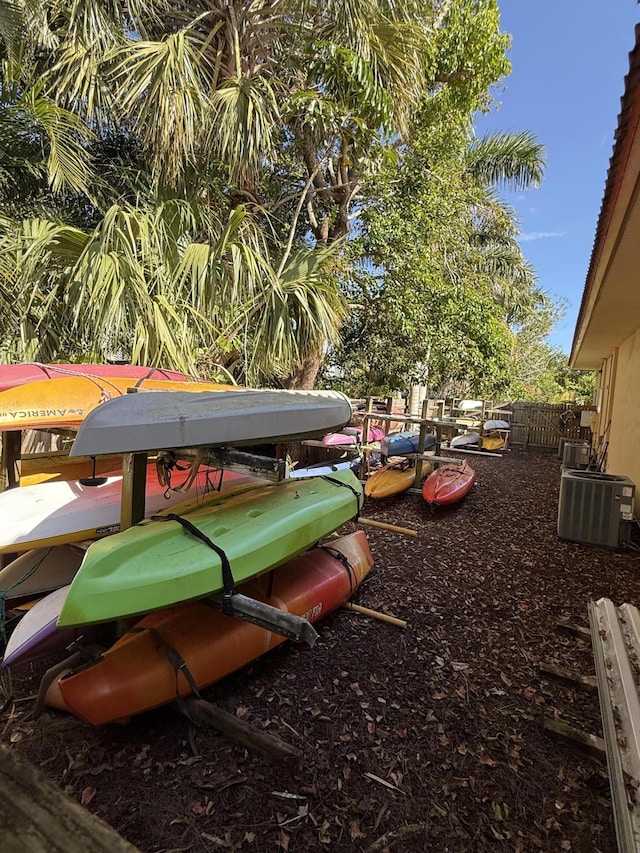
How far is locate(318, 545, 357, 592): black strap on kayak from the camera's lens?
10.8ft

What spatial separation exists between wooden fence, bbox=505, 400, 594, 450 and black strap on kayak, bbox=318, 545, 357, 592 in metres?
11.3

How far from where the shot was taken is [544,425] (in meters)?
13.6

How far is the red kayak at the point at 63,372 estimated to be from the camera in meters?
3.31

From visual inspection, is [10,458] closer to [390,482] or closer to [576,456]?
[390,482]

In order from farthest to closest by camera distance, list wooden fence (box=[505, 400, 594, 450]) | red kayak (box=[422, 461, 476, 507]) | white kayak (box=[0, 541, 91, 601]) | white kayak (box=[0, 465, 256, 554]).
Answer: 1. wooden fence (box=[505, 400, 594, 450])
2. red kayak (box=[422, 461, 476, 507])
3. white kayak (box=[0, 541, 91, 601])
4. white kayak (box=[0, 465, 256, 554])

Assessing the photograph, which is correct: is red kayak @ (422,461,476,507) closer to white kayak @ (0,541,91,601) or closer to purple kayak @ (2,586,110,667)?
white kayak @ (0,541,91,601)

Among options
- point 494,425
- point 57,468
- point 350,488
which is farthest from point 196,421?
point 494,425

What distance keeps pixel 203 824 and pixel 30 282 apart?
4.53 metres

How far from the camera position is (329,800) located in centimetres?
182

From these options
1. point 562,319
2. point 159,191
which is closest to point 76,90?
point 159,191

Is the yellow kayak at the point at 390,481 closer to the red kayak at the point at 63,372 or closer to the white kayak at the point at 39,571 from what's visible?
the red kayak at the point at 63,372

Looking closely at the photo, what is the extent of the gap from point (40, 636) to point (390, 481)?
4.87 m

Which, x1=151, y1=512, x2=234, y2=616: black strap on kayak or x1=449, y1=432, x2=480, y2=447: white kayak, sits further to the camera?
x1=449, y1=432, x2=480, y2=447: white kayak

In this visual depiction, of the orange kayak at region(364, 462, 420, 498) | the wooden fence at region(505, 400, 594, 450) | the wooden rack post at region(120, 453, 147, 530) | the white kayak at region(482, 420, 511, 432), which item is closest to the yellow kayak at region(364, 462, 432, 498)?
the orange kayak at region(364, 462, 420, 498)
